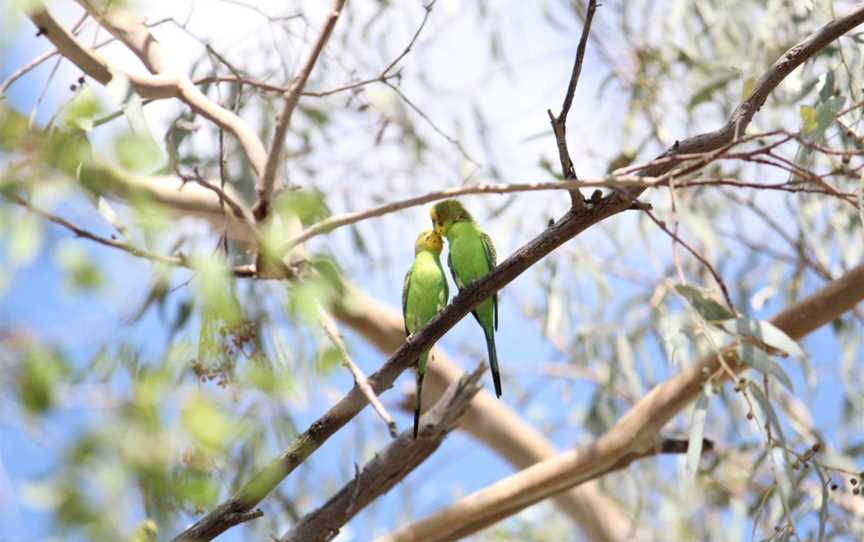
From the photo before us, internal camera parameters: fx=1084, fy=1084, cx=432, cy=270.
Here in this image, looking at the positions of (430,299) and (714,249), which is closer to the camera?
(430,299)

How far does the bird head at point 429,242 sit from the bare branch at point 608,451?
2.03ft

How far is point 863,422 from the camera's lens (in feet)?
11.3

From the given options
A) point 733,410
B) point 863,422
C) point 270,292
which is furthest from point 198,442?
point 863,422

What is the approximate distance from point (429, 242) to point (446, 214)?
0.29 ft

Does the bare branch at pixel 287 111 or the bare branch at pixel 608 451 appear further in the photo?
the bare branch at pixel 608 451

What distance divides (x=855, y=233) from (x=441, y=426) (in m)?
1.53

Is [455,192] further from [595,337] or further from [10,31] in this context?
[595,337]

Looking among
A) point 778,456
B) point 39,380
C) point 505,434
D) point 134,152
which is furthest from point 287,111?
point 505,434

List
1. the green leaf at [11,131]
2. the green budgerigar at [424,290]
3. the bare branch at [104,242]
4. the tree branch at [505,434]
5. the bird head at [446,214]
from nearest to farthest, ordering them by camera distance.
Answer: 1. the green leaf at [11,131]
2. the bare branch at [104,242]
3. the green budgerigar at [424,290]
4. the bird head at [446,214]
5. the tree branch at [505,434]

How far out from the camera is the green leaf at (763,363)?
5.62 ft

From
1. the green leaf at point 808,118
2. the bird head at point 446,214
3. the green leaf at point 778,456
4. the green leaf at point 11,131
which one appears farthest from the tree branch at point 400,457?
the green leaf at point 11,131

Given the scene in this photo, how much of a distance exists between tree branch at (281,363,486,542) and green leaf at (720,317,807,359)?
49 cm

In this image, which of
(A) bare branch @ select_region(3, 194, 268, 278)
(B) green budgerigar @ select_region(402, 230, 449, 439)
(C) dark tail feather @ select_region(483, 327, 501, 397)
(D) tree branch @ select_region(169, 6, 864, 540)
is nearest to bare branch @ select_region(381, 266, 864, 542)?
(B) green budgerigar @ select_region(402, 230, 449, 439)

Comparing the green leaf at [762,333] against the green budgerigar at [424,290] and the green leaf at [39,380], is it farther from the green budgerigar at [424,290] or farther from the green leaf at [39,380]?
the green leaf at [39,380]
